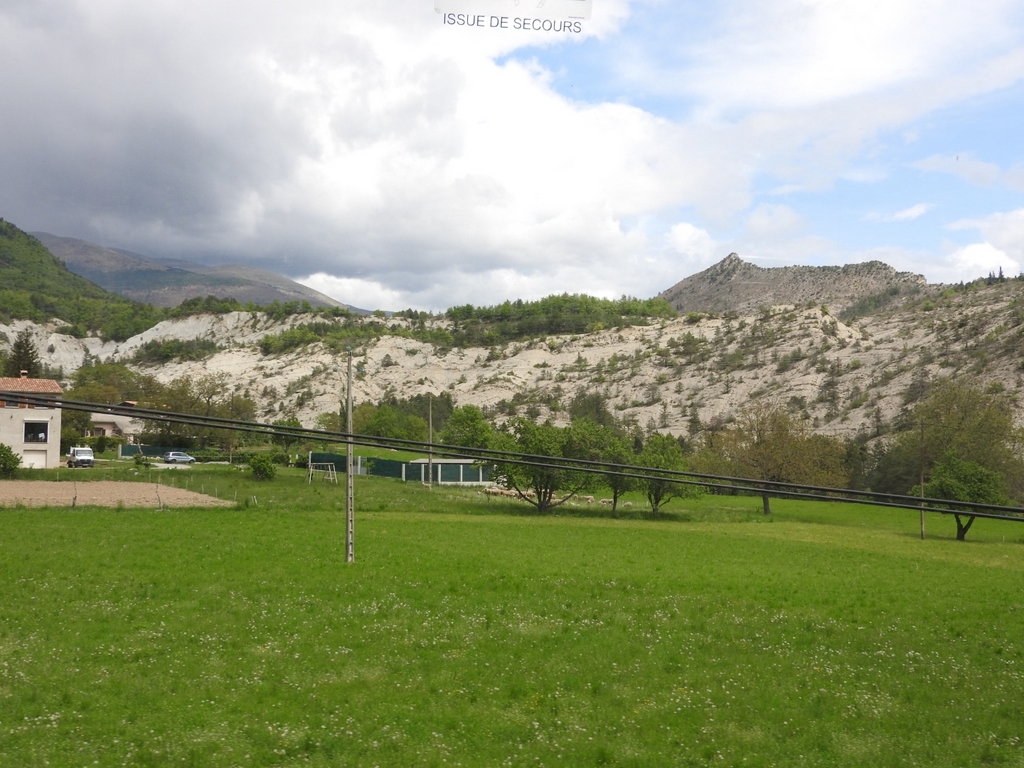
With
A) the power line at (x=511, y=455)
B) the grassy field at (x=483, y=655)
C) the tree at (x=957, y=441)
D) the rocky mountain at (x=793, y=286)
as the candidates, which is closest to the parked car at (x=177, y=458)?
the grassy field at (x=483, y=655)

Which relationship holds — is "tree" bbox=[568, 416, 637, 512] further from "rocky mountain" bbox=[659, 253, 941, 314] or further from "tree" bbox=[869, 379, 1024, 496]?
"rocky mountain" bbox=[659, 253, 941, 314]

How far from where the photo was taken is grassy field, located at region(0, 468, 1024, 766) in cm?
1090

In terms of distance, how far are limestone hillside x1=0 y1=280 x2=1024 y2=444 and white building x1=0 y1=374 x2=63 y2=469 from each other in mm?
49137

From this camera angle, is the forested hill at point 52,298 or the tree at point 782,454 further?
the forested hill at point 52,298

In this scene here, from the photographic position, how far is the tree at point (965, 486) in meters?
42.0

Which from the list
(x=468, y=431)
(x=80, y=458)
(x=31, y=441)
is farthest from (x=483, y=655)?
(x=468, y=431)

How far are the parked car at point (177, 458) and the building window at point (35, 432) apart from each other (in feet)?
42.1

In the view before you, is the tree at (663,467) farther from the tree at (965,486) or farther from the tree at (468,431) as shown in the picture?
the tree at (965,486)

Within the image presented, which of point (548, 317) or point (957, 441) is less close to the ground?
point (548, 317)

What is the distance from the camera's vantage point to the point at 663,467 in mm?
50375

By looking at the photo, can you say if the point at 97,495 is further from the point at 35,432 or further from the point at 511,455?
the point at 511,455

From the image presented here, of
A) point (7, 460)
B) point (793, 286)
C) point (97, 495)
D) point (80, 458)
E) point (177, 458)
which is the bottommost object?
point (97, 495)

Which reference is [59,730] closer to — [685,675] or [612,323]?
[685,675]

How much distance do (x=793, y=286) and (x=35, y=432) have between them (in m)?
128
